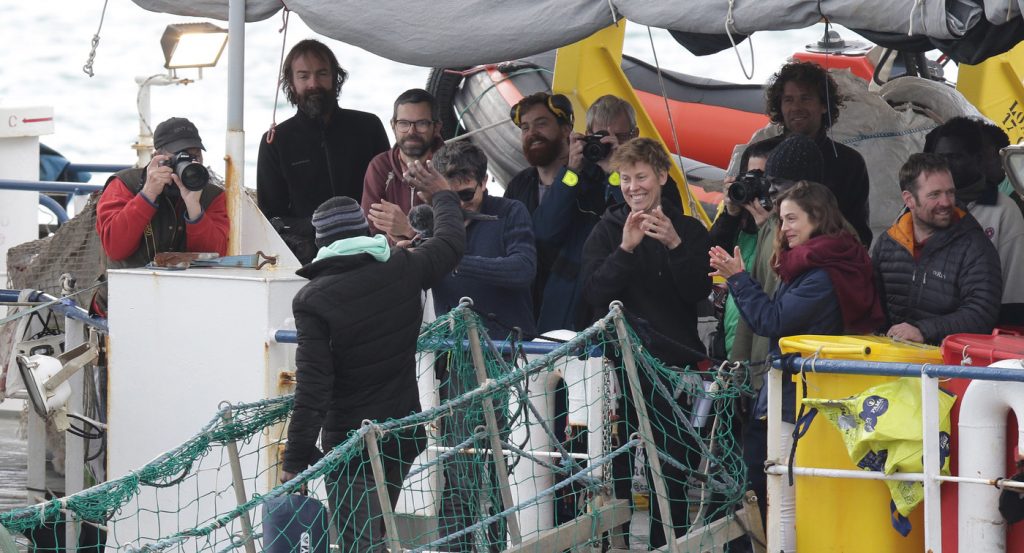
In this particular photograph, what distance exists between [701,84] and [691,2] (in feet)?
19.7

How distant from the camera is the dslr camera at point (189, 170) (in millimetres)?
5312

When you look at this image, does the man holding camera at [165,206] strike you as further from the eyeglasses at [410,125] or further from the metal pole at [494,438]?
the metal pole at [494,438]

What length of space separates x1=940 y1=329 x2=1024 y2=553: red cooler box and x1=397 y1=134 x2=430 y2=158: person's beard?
238 cm

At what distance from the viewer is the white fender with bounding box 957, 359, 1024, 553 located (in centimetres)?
388

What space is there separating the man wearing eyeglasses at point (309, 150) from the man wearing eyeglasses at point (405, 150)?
15.5 inches

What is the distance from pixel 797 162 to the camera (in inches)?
193

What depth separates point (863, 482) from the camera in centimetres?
417

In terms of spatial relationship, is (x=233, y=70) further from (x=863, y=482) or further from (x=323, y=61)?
(x=863, y=482)

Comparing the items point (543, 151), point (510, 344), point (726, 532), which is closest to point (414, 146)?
point (543, 151)

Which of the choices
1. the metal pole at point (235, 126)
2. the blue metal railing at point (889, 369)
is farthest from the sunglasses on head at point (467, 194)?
the blue metal railing at point (889, 369)

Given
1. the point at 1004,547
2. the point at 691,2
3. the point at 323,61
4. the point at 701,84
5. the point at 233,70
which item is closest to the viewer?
the point at 1004,547

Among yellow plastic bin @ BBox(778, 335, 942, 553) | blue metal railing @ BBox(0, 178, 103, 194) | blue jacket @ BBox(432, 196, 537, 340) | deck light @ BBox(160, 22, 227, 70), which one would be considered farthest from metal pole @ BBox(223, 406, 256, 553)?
deck light @ BBox(160, 22, 227, 70)

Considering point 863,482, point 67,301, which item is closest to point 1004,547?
point 863,482

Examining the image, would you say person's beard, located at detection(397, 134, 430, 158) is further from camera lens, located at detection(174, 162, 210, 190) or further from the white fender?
the white fender
